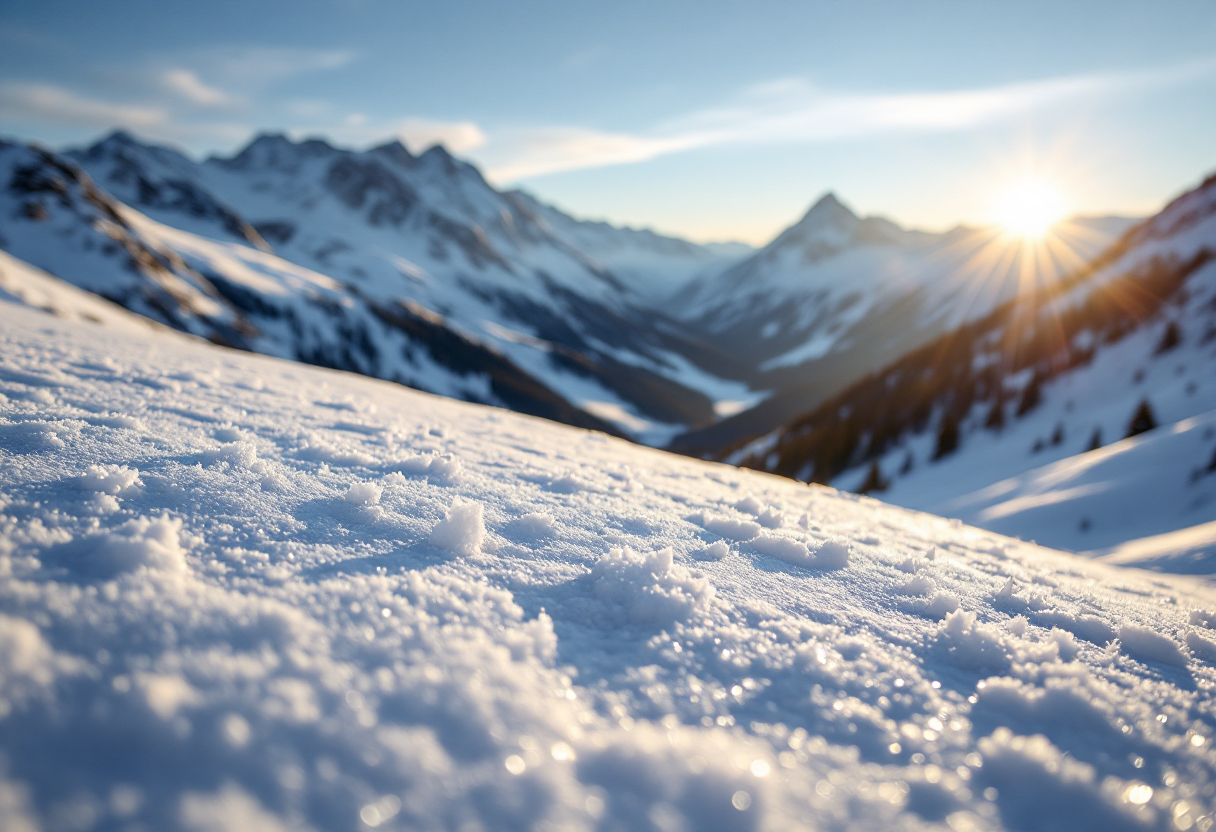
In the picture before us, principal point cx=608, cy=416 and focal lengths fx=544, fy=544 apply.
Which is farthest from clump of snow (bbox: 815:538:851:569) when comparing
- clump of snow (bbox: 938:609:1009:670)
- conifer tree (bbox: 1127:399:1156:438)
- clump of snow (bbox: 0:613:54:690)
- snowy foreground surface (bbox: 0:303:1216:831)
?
conifer tree (bbox: 1127:399:1156:438)

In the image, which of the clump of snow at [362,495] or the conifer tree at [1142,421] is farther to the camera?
the conifer tree at [1142,421]

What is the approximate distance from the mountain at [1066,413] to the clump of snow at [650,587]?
896 centimetres

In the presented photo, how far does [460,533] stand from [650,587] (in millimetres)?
1277

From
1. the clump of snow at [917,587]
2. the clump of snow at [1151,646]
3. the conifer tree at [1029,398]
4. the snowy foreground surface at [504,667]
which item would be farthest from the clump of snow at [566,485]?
the conifer tree at [1029,398]

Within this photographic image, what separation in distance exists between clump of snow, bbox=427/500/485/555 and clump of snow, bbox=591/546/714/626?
0.80 metres

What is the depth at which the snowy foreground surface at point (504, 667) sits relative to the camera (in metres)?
1.74

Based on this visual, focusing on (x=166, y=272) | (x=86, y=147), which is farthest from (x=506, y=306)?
(x=86, y=147)

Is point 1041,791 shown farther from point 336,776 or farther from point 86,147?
point 86,147

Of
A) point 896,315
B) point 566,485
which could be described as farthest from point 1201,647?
point 896,315

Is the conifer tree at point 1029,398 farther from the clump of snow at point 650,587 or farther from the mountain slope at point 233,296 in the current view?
the mountain slope at point 233,296

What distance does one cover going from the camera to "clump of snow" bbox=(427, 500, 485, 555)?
11.5ft

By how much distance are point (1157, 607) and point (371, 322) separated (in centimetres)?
10431

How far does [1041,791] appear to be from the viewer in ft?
7.45

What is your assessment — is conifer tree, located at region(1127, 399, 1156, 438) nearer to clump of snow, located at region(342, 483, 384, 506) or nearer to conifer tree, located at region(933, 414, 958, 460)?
conifer tree, located at region(933, 414, 958, 460)
